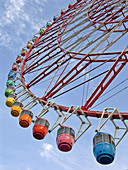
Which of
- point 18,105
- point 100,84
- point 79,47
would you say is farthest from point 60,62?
point 100,84

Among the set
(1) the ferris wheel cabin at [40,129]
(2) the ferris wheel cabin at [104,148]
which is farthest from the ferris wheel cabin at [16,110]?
(2) the ferris wheel cabin at [104,148]

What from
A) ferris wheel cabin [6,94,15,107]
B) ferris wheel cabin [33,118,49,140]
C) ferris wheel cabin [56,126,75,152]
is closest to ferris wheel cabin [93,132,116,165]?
ferris wheel cabin [56,126,75,152]

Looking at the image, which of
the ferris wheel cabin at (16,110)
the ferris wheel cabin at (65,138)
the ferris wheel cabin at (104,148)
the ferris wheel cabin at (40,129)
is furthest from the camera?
the ferris wheel cabin at (16,110)

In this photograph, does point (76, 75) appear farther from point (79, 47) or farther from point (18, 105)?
point (18, 105)

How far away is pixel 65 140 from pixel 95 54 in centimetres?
546

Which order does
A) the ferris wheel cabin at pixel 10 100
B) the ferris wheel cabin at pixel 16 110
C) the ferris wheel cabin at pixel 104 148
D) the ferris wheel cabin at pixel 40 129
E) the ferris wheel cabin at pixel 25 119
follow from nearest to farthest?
the ferris wheel cabin at pixel 104 148
the ferris wheel cabin at pixel 40 129
the ferris wheel cabin at pixel 25 119
the ferris wheel cabin at pixel 16 110
the ferris wheel cabin at pixel 10 100

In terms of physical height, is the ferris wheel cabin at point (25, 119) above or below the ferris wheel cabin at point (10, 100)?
below

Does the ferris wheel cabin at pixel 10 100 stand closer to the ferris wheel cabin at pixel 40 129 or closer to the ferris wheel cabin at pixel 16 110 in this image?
the ferris wheel cabin at pixel 16 110

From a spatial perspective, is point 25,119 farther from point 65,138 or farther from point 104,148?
point 104,148

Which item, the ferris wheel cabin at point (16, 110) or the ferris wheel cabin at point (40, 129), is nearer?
the ferris wheel cabin at point (40, 129)

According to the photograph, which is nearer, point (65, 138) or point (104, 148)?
point (104, 148)

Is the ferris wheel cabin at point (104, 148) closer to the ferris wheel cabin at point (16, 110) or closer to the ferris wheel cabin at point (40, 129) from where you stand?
the ferris wheel cabin at point (40, 129)

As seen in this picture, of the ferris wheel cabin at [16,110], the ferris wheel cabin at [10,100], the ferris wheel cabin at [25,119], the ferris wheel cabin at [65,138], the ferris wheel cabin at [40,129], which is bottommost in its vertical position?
the ferris wheel cabin at [65,138]

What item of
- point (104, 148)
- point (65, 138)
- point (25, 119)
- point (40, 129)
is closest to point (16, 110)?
point (25, 119)
